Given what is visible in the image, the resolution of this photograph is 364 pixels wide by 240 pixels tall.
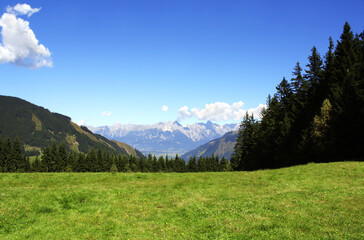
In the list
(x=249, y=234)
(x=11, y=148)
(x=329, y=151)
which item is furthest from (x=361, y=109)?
(x=11, y=148)

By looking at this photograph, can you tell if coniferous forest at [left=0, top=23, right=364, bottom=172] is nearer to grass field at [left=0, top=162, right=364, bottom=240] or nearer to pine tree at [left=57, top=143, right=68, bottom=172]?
grass field at [left=0, top=162, right=364, bottom=240]

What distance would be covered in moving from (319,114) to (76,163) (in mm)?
102883

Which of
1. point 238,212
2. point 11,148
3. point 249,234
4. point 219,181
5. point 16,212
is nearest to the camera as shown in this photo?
point 249,234

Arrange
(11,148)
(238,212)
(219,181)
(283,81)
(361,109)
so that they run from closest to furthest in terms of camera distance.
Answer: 1. (238,212)
2. (219,181)
3. (361,109)
4. (283,81)
5. (11,148)

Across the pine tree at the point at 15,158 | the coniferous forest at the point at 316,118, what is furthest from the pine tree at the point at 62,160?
the coniferous forest at the point at 316,118

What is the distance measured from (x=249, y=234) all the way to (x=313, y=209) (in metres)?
6.30

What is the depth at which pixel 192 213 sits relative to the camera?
596 inches

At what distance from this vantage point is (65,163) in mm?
103562

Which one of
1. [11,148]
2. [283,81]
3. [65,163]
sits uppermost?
[283,81]

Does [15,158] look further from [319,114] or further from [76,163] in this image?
[319,114]

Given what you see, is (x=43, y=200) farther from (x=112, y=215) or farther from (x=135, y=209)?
(x=135, y=209)

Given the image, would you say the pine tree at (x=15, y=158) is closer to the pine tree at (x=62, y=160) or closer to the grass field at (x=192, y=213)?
the pine tree at (x=62, y=160)

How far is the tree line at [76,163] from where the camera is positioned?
316ft

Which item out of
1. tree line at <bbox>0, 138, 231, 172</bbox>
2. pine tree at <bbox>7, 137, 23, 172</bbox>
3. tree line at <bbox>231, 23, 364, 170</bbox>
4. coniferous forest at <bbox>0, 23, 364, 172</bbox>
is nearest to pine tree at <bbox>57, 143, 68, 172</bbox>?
tree line at <bbox>0, 138, 231, 172</bbox>
